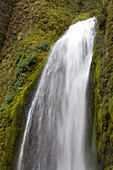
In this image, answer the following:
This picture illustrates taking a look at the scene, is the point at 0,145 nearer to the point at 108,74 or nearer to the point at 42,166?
the point at 42,166

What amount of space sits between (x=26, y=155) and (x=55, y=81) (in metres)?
2.50

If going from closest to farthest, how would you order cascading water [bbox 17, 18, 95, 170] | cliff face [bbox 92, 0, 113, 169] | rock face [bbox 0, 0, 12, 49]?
cliff face [bbox 92, 0, 113, 169] < cascading water [bbox 17, 18, 95, 170] < rock face [bbox 0, 0, 12, 49]

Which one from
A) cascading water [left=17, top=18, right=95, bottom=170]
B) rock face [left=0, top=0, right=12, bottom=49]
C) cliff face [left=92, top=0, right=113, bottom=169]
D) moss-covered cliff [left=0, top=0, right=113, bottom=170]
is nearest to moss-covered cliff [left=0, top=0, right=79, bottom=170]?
moss-covered cliff [left=0, top=0, right=113, bottom=170]

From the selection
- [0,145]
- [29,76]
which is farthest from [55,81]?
[0,145]

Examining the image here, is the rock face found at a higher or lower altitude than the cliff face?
higher

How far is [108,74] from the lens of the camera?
3754mm

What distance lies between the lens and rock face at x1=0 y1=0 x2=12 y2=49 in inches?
437

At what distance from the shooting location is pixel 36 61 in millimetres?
7418

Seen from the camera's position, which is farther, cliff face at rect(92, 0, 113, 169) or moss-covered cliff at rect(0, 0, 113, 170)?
moss-covered cliff at rect(0, 0, 113, 170)

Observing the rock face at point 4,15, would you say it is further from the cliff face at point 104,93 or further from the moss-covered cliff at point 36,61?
the cliff face at point 104,93

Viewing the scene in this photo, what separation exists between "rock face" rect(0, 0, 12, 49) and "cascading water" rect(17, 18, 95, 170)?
639cm

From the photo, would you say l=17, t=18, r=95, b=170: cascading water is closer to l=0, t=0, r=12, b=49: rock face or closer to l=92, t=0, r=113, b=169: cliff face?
l=92, t=0, r=113, b=169: cliff face

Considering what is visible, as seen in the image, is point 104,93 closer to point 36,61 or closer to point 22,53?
point 36,61

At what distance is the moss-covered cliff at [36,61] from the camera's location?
351cm
